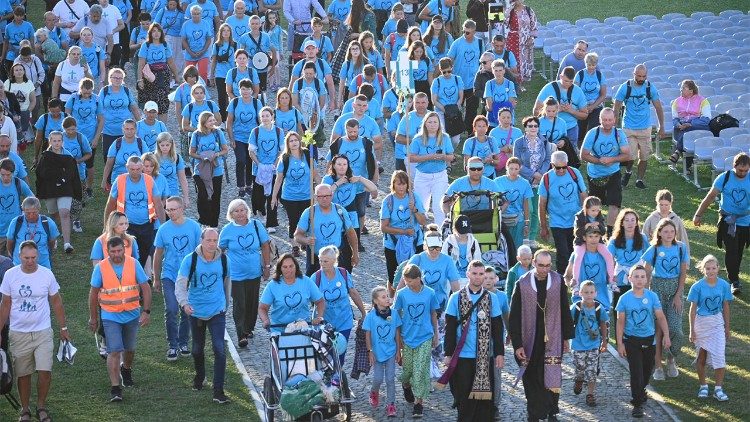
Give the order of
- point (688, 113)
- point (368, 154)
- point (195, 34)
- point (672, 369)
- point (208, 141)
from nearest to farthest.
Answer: point (672, 369) → point (368, 154) → point (208, 141) → point (688, 113) → point (195, 34)

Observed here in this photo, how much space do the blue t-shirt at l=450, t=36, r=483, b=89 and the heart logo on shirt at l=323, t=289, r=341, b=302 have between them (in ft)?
32.0

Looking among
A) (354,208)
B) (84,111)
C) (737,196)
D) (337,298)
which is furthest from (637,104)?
(337,298)

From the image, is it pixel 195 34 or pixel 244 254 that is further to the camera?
pixel 195 34

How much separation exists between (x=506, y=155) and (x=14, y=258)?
248 inches

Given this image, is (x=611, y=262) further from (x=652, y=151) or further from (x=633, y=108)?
(x=652, y=151)

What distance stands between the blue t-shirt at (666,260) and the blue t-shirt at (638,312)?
0.90 m

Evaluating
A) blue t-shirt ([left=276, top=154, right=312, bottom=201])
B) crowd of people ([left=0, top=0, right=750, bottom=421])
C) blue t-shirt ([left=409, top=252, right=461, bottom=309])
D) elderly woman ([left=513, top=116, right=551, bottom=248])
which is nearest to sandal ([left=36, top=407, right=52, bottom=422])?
crowd of people ([left=0, top=0, right=750, bottom=421])

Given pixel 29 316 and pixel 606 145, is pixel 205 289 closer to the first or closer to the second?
pixel 29 316

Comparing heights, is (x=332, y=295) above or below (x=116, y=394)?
above

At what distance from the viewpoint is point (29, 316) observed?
1568 cm

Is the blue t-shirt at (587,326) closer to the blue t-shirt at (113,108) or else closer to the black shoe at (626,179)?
the black shoe at (626,179)

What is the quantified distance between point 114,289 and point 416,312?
294 centimetres

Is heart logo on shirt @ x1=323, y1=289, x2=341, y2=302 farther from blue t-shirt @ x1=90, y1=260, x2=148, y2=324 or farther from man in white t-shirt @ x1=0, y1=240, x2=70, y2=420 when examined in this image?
man in white t-shirt @ x1=0, y1=240, x2=70, y2=420

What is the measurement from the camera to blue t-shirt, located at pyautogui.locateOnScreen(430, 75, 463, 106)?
76.2 ft
